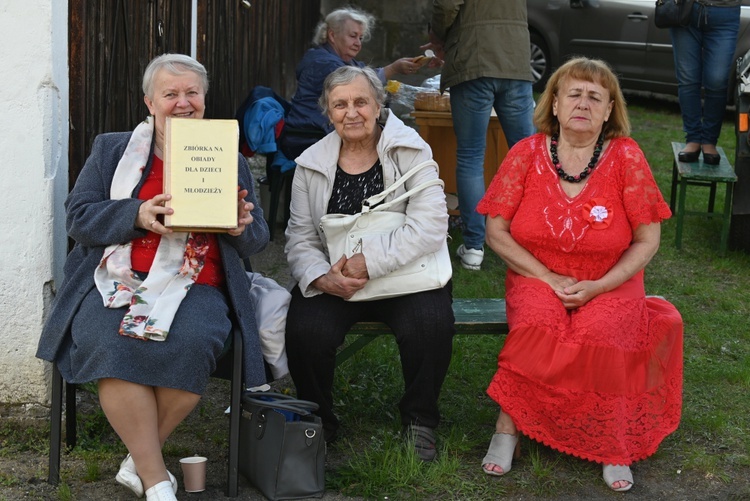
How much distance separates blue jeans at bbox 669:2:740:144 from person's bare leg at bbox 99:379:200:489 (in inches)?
185

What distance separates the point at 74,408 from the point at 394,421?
1.24m

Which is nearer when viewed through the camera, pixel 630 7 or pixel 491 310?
pixel 491 310

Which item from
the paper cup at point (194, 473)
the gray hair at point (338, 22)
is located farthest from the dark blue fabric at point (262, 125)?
the paper cup at point (194, 473)

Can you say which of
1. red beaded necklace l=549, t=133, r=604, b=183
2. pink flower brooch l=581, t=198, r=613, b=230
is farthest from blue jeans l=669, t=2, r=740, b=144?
pink flower brooch l=581, t=198, r=613, b=230

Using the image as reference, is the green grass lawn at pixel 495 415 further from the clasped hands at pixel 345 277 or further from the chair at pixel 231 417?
the clasped hands at pixel 345 277

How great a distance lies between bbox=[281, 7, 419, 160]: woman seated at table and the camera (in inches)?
250

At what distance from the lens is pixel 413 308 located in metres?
3.79

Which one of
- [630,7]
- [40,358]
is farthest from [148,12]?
[630,7]

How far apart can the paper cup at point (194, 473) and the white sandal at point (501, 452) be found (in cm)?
101

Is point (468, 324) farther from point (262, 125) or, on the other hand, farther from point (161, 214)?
point (262, 125)

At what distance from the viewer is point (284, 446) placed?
342cm

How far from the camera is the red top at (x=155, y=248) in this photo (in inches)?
137

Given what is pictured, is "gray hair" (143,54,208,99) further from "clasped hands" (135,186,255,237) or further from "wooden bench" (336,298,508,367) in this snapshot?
"wooden bench" (336,298,508,367)

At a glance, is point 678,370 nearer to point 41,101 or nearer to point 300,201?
point 300,201
